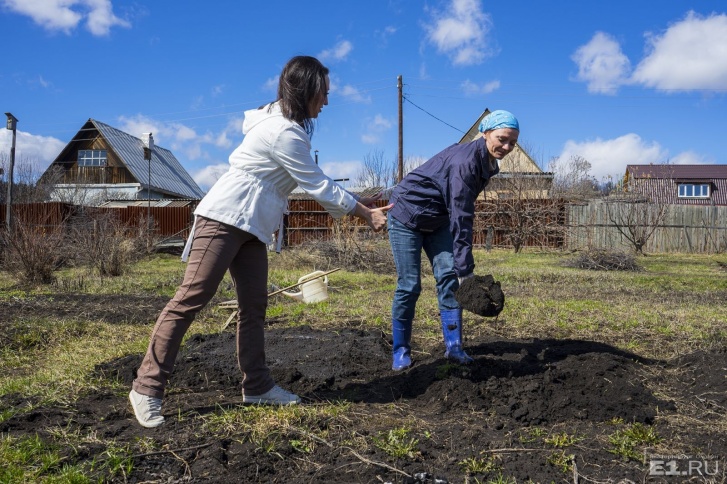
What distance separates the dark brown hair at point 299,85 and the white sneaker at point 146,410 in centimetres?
160

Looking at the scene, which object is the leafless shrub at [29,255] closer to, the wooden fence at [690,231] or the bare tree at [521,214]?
the bare tree at [521,214]

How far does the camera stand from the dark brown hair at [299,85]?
3268 millimetres

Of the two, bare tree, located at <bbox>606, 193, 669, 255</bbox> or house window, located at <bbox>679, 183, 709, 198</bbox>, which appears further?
house window, located at <bbox>679, 183, 709, 198</bbox>

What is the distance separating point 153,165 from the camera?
38250mm

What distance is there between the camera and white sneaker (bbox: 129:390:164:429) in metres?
3.01

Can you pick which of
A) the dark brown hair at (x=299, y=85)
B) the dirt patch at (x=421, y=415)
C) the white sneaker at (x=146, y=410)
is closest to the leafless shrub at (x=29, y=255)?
the dirt patch at (x=421, y=415)

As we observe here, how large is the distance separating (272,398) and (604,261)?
513 inches

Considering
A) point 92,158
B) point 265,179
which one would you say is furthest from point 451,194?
point 92,158

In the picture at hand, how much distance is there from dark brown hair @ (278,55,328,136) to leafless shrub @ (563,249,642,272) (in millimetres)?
12683

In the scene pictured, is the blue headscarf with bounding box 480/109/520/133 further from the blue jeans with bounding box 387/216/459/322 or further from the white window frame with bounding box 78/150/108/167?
the white window frame with bounding box 78/150/108/167

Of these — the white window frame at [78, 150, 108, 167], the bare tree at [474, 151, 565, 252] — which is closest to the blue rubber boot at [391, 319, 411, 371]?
the bare tree at [474, 151, 565, 252]

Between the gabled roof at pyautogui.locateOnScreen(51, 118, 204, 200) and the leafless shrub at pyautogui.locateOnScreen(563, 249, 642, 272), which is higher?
the gabled roof at pyautogui.locateOnScreen(51, 118, 204, 200)

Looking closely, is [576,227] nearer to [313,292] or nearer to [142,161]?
[313,292]

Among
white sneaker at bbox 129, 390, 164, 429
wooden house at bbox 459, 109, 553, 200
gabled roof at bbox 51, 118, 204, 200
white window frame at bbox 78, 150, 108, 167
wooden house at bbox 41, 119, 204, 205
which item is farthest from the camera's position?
white window frame at bbox 78, 150, 108, 167
